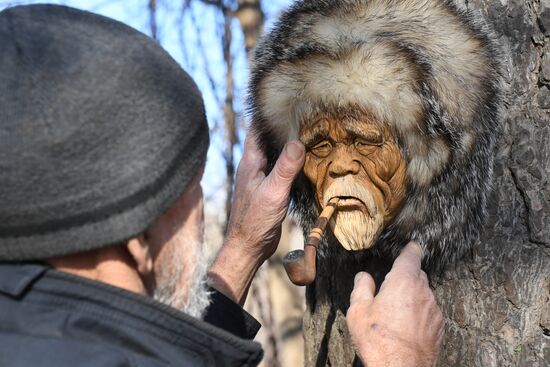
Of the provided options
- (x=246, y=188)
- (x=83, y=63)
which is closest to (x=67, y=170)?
(x=83, y=63)

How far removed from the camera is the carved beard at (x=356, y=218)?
256 centimetres

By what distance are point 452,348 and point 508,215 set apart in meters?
0.48

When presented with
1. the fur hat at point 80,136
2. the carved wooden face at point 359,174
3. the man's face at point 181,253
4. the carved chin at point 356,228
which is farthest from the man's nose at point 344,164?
the fur hat at point 80,136

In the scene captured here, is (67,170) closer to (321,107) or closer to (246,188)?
(321,107)

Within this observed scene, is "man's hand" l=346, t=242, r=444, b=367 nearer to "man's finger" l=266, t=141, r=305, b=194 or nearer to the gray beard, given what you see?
"man's finger" l=266, t=141, r=305, b=194

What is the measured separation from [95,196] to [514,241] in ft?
4.99

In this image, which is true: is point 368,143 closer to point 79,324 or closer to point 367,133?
point 367,133

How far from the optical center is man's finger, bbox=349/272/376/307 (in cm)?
243

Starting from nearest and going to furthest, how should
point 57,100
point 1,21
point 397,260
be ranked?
point 57,100, point 1,21, point 397,260

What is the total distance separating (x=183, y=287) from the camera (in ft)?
6.29

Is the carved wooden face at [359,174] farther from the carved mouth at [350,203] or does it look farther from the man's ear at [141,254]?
the man's ear at [141,254]

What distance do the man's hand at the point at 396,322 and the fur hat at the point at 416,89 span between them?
27 centimetres

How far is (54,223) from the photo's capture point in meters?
1.66

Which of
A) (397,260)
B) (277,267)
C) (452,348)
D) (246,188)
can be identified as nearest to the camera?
(397,260)
